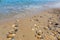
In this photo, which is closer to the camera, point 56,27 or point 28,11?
point 56,27

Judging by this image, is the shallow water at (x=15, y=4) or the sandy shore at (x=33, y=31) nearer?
the sandy shore at (x=33, y=31)

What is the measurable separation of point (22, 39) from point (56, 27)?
1.41m

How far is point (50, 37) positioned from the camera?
4.32 m

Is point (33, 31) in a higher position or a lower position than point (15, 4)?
higher

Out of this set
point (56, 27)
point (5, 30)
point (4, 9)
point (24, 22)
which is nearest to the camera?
point (5, 30)

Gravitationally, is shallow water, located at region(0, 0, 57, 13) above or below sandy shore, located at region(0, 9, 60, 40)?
below

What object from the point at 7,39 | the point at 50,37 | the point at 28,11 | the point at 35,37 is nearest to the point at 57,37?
the point at 50,37

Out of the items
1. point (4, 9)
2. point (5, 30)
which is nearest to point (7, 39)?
point (5, 30)

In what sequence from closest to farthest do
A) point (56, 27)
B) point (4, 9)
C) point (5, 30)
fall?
point (5, 30)
point (56, 27)
point (4, 9)

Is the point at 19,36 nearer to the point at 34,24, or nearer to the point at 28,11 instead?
the point at 34,24

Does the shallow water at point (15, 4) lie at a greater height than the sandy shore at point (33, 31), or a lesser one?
lesser

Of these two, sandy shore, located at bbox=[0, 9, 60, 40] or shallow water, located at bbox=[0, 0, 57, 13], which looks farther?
shallow water, located at bbox=[0, 0, 57, 13]

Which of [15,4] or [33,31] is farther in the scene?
[15,4]

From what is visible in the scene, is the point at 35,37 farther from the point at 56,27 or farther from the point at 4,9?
the point at 4,9
